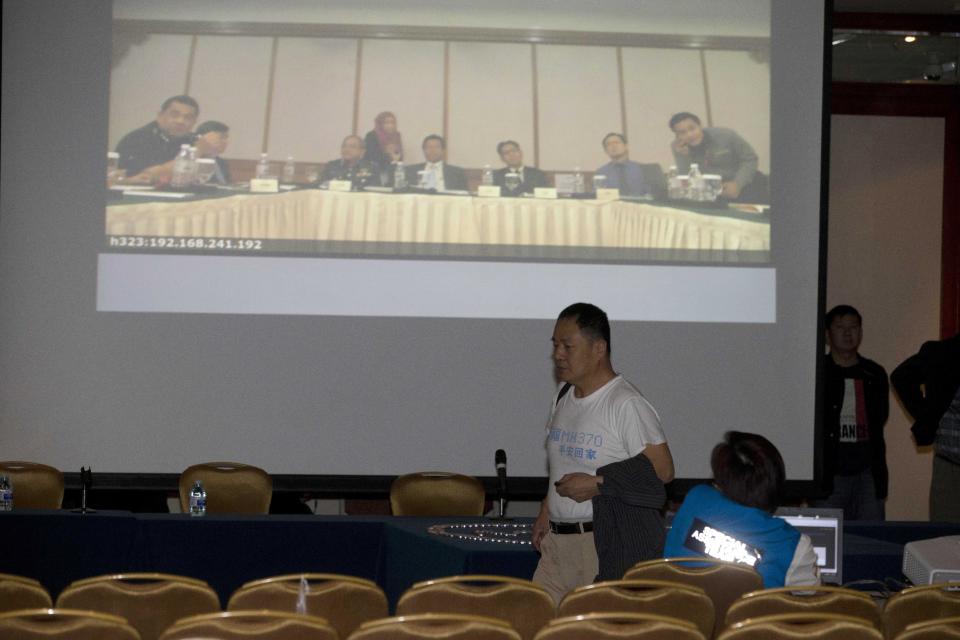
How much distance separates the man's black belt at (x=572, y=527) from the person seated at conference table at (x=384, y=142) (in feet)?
10.6

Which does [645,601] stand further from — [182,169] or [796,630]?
[182,169]

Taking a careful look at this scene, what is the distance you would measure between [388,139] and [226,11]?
113 centimetres

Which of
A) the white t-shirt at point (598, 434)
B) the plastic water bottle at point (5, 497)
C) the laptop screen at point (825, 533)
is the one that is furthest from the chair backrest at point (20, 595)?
the laptop screen at point (825, 533)

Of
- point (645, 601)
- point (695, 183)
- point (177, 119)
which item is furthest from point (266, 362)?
point (645, 601)

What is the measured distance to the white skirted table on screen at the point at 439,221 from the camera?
7.12m

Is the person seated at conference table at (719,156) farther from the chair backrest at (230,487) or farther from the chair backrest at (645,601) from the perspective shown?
the chair backrest at (645,601)

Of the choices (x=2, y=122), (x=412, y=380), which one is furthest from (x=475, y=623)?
(x=2, y=122)

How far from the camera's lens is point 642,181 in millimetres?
7375

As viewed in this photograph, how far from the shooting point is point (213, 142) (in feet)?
23.6

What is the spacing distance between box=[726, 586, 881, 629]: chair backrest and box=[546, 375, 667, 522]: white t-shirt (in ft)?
2.41

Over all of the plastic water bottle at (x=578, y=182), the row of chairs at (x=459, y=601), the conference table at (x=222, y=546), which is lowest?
the conference table at (x=222, y=546)

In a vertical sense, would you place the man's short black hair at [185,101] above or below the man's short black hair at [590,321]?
above

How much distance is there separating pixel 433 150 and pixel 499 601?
380 cm

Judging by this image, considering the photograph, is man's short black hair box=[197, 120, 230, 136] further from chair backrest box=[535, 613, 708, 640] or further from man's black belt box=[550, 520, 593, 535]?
chair backrest box=[535, 613, 708, 640]
